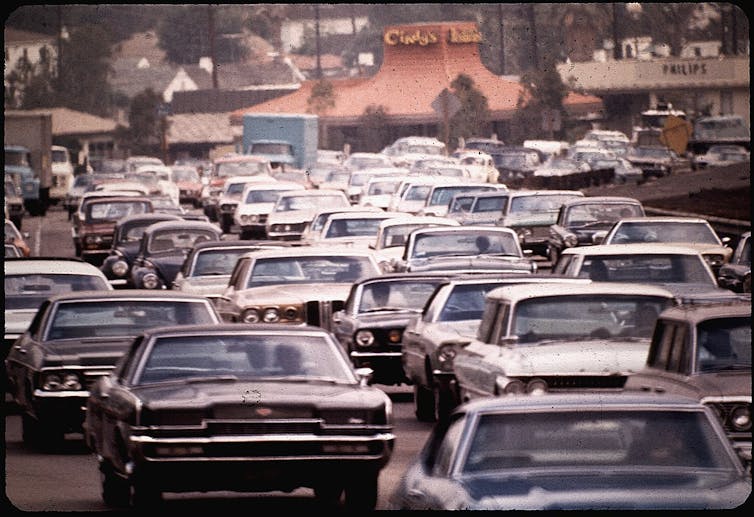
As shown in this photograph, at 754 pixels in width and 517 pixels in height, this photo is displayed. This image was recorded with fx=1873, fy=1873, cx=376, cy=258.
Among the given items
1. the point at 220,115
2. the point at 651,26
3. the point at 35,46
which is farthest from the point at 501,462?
the point at 35,46

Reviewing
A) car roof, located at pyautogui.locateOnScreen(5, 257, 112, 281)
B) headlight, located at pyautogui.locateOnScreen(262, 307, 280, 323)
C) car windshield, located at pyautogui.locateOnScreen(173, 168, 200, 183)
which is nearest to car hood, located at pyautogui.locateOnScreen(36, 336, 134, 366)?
headlight, located at pyautogui.locateOnScreen(262, 307, 280, 323)

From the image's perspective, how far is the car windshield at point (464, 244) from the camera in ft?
87.9

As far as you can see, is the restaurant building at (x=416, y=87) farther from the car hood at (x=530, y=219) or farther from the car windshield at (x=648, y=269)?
the car windshield at (x=648, y=269)

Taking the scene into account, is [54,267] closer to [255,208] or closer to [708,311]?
[708,311]

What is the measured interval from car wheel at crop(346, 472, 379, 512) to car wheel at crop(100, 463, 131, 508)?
1.60 metres

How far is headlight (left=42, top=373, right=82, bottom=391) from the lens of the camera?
50.1 ft

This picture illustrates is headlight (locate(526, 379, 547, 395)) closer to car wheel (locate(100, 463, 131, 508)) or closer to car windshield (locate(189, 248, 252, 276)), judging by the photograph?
car wheel (locate(100, 463, 131, 508))

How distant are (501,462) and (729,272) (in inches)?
653

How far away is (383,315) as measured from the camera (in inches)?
755

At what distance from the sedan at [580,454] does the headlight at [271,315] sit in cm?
1251

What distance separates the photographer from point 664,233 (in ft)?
91.5

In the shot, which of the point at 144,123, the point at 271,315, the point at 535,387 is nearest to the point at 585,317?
the point at 535,387

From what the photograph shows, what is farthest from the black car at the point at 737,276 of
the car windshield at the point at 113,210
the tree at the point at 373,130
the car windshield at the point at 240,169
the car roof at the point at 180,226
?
the tree at the point at 373,130

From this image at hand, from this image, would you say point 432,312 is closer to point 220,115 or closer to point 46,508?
point 46,508
